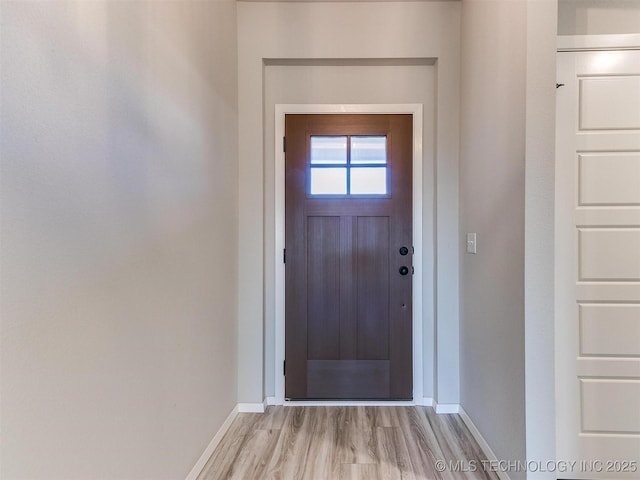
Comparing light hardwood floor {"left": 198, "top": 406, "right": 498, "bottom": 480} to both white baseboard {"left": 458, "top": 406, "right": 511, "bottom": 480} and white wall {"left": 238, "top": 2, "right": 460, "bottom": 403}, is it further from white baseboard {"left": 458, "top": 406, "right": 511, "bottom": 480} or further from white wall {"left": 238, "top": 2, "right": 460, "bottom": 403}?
white wall {"left": 238, "top": 2, "right": 460, "bottom": 403}

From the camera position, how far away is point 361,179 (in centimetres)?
232

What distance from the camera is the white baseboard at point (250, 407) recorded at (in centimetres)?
222

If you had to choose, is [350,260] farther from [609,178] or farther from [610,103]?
[610,103]

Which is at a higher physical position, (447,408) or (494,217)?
(494,217)

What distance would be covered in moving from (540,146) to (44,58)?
175 cm

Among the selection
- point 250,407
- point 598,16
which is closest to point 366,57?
point 598,16

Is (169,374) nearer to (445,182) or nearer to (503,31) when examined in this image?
(445,182)

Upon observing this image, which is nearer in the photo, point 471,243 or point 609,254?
point 609,254

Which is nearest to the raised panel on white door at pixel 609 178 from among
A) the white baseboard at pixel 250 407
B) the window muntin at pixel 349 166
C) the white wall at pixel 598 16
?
the white wall at pixel 598 16

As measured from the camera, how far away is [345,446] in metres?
1.83

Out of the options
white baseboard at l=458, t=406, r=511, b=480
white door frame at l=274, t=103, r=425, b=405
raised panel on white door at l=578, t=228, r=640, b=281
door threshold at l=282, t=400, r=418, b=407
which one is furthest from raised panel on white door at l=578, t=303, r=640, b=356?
door threshold at l=282, t=400, r=418, b=407

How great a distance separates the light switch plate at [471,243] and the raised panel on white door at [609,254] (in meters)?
0.50

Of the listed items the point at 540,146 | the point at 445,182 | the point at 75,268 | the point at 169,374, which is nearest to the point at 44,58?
the point at 75,268

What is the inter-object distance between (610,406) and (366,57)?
2.41 meters
